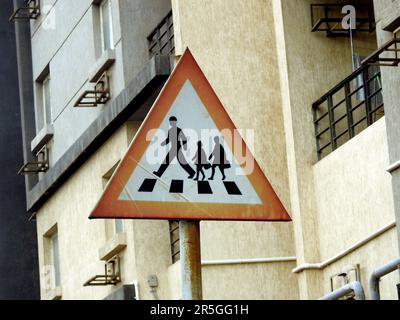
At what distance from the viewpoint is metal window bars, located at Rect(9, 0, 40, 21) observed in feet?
78.6

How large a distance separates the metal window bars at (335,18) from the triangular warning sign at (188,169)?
331 inches

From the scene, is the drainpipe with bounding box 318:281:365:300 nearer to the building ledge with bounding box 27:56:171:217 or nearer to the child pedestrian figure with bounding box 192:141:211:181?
the child pedestrian figure with bounding box 192:141:211:181

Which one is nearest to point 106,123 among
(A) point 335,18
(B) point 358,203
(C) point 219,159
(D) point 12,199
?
(A) point 335,18

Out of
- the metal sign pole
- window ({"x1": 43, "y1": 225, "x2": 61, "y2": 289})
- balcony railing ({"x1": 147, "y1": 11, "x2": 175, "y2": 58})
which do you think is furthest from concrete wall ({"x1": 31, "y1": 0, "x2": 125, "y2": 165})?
the metal sign pole

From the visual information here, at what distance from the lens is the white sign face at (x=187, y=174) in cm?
804

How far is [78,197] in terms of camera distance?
21781 mm

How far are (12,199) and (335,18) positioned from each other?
40.1 ft

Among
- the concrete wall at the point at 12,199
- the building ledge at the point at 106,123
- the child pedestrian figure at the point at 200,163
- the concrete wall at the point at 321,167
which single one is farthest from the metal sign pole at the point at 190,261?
the concrete wall at the point at 12,199

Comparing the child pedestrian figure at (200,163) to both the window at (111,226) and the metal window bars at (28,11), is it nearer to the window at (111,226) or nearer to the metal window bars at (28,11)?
the window at (111,226)

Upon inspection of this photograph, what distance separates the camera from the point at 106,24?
68.4ft

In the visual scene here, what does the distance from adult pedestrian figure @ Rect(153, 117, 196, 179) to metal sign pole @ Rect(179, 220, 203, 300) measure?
304 mm

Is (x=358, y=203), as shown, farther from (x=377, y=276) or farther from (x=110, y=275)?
(x=110, y=275)

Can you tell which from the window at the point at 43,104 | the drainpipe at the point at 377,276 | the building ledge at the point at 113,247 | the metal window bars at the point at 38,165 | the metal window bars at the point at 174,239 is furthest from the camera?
the window at the point at 43,104
